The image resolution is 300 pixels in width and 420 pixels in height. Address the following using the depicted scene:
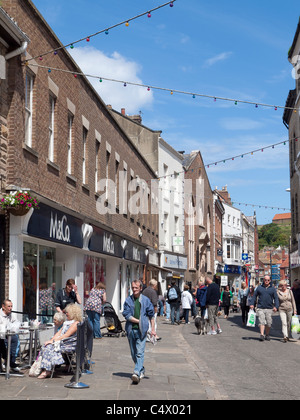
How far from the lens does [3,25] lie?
1192cm

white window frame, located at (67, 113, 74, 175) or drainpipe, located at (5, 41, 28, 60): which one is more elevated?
drainpipe, located at (5, 41, 28, 60)

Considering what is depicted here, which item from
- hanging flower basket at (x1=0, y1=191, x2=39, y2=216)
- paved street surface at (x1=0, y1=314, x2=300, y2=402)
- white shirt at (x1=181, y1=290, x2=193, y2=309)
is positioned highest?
hanging flower basket at (x1=0, y1=191, x2=39, y2=216)

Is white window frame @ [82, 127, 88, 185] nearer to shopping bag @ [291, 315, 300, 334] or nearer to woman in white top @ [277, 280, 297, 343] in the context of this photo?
woman in white top @ [277, 280, 297, 343]

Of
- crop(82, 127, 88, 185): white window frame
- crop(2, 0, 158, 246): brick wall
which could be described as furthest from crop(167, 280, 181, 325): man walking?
crop(82, 127, 88, 185): white window frame

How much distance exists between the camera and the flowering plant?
11898mm

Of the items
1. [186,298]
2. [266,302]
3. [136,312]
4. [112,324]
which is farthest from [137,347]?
[186,298]

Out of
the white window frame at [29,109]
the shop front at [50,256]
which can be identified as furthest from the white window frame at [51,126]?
the white window frame at [29,109]

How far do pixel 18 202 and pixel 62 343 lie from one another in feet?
10.5

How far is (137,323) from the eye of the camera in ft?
31.6

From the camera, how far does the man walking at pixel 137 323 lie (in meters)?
9.56

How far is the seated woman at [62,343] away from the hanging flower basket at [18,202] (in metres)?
2.61

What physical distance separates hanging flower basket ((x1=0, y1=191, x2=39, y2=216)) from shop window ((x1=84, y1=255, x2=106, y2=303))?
7.18 metres
